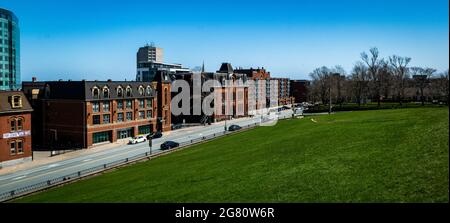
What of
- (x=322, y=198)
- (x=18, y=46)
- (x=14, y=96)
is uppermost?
(x=18, y=46)

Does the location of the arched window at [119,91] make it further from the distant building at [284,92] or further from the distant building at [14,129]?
the distant building at [284,92]

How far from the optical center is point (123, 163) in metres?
41.2

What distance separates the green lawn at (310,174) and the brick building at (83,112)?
26331 millimetres

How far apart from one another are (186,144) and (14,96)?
24.5 meters

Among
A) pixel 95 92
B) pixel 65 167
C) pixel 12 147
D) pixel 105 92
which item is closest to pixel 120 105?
pixel 105 92

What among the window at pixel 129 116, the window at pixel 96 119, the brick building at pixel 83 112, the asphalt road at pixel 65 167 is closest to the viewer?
the asphalt road at pixel 65 167

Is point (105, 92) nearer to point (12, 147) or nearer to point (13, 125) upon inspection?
point (13, 125)

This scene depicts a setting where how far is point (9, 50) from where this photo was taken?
124 meters

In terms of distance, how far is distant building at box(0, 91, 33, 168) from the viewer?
1817 inches

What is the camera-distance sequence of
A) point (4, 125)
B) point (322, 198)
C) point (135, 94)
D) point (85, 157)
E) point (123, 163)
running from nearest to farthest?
point (322, 198) → point (123, 163) → point (4, 125) → point (85, 157) → point (135, 94)

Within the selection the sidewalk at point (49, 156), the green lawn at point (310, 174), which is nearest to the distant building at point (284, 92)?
the sidewalk at point (49, 156)

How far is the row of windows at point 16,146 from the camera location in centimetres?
4718
